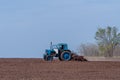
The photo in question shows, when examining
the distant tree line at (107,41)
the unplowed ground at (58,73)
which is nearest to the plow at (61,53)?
the unplowed ground at (58,73)

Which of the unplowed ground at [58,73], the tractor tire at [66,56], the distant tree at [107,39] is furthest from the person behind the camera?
the distant tree at [107,39]

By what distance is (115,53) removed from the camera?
319 feet

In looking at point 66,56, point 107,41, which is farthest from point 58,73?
point 107,41

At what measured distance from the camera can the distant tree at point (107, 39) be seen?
90188 mm

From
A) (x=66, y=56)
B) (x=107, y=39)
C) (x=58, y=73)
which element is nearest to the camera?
(x=58, y=73)

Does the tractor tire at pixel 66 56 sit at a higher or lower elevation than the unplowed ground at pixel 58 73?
higher

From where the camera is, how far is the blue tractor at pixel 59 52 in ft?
155

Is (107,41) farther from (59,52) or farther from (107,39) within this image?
(59,52)

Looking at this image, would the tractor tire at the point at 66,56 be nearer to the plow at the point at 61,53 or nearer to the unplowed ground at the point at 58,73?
the plow at the point at 61,53

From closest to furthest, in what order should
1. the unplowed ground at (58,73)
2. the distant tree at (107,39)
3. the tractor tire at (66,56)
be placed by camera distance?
1. the unplowed ground at (58,73)
2. the tractor tire at (66,56)
3. the distant tree at (107,39)

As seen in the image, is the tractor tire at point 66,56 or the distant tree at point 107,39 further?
the distant tree at point 107,39

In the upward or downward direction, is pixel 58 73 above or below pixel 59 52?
below

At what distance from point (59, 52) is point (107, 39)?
145ft

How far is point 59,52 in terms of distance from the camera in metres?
48.1
